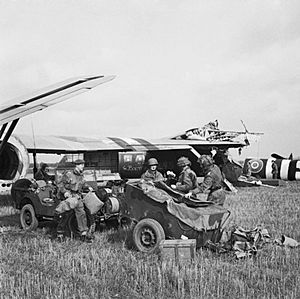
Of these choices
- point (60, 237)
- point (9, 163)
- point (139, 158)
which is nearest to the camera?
point (60, 237)

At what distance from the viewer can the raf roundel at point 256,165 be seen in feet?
82.7

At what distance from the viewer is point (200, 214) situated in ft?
21.2

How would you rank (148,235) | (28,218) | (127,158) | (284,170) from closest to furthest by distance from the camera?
(148,235) < (28,218) < (127,158) < (284,170)

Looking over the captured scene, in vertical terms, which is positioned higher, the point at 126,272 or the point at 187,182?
the point at 187,182

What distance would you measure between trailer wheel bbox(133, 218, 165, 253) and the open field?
0.17m

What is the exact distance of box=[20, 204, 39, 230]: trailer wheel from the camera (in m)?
8.84

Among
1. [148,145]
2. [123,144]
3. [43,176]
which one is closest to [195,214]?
[43,176]

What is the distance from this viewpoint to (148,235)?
668cm

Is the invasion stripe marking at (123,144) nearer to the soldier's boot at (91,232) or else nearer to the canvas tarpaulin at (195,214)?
the soldier's boot at (91,232)

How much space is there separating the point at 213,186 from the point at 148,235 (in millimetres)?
1533

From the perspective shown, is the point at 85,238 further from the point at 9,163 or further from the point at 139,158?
the point at 139,158

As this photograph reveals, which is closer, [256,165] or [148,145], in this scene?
[148,145]

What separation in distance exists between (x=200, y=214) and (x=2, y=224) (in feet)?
17.0

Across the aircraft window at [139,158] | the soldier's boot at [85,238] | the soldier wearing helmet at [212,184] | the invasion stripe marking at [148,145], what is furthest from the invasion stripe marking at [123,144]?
the soldier wearing helmet at [212,184]
